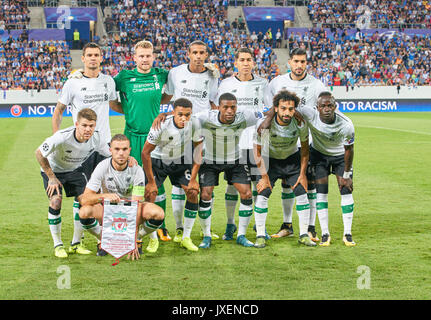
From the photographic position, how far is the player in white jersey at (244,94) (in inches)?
271

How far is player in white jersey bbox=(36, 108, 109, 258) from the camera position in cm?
618

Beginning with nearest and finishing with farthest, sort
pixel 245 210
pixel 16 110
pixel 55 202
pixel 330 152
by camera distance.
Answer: pixel 55 202 → pixel 245 210 → pixel 330 152 → pixel 16 110

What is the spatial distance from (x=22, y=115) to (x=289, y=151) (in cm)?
2468

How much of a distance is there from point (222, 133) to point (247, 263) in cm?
161

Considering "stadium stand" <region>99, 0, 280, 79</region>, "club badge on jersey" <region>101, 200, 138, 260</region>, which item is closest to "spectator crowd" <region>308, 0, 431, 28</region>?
"stadium stand" <region>99, 0, 280, 79</region>

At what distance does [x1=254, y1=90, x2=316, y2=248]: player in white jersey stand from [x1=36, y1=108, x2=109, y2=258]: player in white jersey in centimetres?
189

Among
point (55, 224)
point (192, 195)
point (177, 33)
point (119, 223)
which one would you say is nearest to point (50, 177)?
point (55, 224)

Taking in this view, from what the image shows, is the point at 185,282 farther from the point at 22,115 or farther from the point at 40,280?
the point at 22,115

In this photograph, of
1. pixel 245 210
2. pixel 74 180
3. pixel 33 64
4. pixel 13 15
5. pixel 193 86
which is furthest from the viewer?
pixel 13 15

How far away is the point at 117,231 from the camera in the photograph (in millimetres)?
5805

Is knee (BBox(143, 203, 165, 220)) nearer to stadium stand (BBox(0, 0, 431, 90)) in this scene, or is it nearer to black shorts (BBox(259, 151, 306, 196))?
black shorts (BBox(259, 151, 306, 196))

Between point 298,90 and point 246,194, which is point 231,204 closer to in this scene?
point 246,194

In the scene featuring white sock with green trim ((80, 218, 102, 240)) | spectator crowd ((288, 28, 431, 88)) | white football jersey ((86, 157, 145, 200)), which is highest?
white football jersey ((86, 157, 145, 200))

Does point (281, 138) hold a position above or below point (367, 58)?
above
